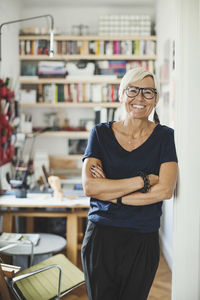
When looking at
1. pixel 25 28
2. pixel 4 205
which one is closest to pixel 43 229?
pixel 4 205

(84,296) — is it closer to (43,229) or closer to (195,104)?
(43,229)

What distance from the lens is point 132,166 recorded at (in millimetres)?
1674

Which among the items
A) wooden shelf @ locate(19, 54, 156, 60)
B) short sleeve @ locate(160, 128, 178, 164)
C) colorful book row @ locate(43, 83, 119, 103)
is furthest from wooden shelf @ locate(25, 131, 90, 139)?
short sleeve @ locate(160, 128, 178, 164)

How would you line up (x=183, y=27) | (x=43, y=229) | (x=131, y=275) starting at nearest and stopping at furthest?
(x=131, y=275)
(x=183, y=27)
(x=43, y=229)

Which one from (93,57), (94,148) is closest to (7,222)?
(94,148)

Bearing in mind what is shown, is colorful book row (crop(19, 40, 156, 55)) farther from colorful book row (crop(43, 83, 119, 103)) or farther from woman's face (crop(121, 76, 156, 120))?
woman's face (crop(121, 76, 156, 120))

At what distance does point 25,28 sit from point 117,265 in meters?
3.84

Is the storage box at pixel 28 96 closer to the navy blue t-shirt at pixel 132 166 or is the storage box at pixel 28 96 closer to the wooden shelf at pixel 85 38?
the wooden shelf at pixel 85 38

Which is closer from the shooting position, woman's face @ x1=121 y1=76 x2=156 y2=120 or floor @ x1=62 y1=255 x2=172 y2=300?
woman's face @ x1=121 y1=76 x2=156 y2=120

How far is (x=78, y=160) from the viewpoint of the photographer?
4.92 meters

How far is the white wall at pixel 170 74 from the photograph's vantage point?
3723 mm

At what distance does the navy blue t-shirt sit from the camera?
5.37 feet

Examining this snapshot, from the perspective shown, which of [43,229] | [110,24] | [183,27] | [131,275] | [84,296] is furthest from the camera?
[110,24]

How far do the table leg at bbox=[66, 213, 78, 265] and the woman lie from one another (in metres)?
1.76
